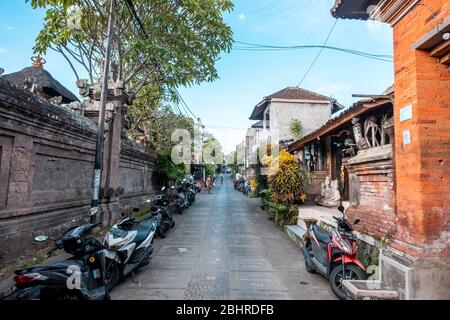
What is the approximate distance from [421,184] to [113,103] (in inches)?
302

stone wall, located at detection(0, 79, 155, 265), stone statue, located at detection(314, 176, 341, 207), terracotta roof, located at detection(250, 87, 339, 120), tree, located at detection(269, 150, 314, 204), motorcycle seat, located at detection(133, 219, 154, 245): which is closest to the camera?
stone wall, located at detection(0, 79, 155, 265)

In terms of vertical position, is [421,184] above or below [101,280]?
above

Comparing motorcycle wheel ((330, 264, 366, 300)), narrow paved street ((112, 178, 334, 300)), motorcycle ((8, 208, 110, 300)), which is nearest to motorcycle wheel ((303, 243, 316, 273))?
narrow paved street ((112, 178, 334, 300))

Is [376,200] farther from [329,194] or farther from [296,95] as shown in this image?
[296,95]

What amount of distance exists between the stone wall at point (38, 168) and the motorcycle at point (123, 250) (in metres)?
1.70

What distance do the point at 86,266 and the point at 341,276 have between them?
134 inches

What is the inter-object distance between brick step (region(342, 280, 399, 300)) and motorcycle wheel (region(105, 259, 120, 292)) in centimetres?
319

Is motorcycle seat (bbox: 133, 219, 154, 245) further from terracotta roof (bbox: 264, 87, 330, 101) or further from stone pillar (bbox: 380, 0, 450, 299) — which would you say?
terracotta roof (bbox: 264, 87, 330, 101)

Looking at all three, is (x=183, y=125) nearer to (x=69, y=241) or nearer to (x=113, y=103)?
(x=113, y=103)

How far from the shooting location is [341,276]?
13.2 feet

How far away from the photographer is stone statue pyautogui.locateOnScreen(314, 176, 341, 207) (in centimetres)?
899

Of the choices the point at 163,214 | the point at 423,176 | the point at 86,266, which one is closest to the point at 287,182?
the point at 163,214
